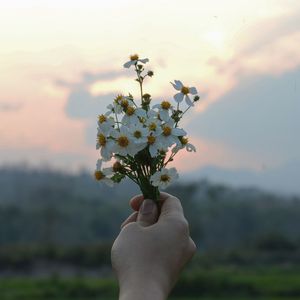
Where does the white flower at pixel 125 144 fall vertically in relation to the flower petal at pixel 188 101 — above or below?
below

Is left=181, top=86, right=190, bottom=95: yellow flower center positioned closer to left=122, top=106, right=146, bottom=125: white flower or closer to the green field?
left=122, top=106, right=146, bottom=125: white flower

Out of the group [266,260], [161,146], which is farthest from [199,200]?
[161,146]

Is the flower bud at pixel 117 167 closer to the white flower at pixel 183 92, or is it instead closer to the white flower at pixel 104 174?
the white flower at pixel 104 174

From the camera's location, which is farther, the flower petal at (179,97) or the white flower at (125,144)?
the flower petal at (179,97)

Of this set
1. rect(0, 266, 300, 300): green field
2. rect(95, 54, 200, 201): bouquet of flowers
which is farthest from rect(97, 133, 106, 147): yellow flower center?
rect(0, 266, 300, 300): green field

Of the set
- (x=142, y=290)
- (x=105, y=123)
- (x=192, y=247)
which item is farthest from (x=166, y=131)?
(x=142, y=290)

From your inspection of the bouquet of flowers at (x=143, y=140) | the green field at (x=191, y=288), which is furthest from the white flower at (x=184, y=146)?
the green field at (x=191, y=288)

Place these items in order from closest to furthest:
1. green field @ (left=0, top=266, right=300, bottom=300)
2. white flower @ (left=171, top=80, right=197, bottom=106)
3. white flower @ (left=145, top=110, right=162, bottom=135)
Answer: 1. white flower @ (left=145, top=110, right=162, bottom=135)
2. white flower @ (left=171, top=80, right=197, bottom=106)
3. green field @ (left=0, top=266, right=300, bottom=300)
